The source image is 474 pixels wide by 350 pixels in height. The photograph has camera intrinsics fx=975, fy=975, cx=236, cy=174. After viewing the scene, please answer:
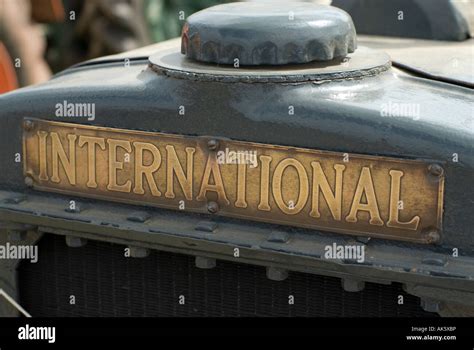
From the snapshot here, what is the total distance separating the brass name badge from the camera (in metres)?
2.00

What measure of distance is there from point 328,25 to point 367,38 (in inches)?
30.6

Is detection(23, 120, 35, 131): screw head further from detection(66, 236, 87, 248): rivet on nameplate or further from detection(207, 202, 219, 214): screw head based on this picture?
detection(207, 202, 219, 214): screw head

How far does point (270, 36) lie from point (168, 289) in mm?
670

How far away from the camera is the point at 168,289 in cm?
238

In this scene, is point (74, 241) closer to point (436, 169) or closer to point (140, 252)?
point (140, 252)

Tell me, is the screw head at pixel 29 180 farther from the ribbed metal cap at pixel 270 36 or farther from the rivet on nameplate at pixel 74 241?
the ribbed metal cap at pixel 270 36

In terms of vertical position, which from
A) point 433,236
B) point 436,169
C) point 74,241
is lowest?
point 74,241

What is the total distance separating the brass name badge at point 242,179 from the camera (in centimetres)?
200

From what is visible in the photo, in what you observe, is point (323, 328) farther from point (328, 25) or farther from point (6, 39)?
point (6, 39)

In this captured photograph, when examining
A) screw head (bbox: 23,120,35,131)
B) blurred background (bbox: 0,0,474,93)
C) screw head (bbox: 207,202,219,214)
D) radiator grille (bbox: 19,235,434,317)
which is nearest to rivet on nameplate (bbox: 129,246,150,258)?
radiator grille (bbox: 19,235,434,317)

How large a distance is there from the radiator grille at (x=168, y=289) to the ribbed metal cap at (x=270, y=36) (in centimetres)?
49

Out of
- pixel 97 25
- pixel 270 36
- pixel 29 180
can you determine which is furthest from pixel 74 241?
pixel 97 25

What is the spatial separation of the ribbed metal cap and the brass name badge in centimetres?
21

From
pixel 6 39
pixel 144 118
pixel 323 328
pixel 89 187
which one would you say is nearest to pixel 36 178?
pixel 89 187
